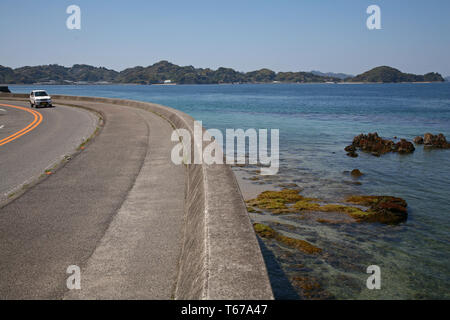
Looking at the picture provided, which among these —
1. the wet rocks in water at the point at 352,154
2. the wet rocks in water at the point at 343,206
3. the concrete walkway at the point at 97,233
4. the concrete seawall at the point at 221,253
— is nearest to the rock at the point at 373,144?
the wet rocks in water at the point at 352,154

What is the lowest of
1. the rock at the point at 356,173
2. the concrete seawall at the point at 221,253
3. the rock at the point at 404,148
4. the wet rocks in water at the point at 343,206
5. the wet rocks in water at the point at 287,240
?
the wet rocks in water at the point at 287,240

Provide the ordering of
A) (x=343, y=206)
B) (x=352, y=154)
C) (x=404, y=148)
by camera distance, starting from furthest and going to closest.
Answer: (x=404, y=148), (x=352, y=154), (x=343, y=206)

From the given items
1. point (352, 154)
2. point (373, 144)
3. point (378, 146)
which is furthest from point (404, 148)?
point (352, 154)

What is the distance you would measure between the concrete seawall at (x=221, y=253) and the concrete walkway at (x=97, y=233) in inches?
20.3

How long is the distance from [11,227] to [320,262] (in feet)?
18.4

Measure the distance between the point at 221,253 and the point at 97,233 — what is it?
117 inches

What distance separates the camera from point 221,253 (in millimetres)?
3881

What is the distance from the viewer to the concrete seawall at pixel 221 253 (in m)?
3.26

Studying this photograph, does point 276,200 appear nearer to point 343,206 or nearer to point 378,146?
point 343,206

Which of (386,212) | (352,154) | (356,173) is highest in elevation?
(352,154)

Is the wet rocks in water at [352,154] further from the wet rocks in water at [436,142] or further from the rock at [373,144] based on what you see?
the wet rocks in water at [436,142]

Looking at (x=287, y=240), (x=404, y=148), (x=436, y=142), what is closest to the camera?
(x=287, y=240)

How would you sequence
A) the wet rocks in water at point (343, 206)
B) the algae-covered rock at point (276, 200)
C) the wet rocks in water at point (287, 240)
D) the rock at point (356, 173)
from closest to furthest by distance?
the wet rocks in water at point (287, 240)
the wet rocks in water at point (343, 206)
the algae-covered rock at point (276, 200)
the rock at point (356, 173)

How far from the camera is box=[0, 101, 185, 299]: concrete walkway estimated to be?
4461 millimetres
